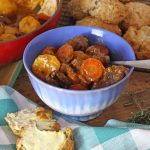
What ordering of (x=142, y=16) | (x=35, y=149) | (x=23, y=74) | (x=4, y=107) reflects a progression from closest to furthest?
1. (x=35, y=149)
2. (x=4, y=107)
3. (x=23, y=74)
4. (x=142, y=16)

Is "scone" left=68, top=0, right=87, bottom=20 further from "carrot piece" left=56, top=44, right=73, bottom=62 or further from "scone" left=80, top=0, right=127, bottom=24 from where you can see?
"carrot piece" left=56, top=44, right=73, bottom=62

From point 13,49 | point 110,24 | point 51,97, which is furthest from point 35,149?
point 110,24

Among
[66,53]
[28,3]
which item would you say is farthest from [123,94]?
[28,3]

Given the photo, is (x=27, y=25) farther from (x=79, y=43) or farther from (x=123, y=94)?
(x=123, y=94)

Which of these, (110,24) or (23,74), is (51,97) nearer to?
(23,74)

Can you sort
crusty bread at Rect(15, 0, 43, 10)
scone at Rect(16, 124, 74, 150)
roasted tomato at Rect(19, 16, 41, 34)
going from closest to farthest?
scone at Rect(16, 124, 74, 150)
roasted tomato at Rect(19, 16, 41, 34)
crusty bread at Rect(15, 0, 43, 10)

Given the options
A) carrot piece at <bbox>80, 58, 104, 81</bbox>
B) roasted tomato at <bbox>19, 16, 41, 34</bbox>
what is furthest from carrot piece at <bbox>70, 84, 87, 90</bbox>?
roasted tomato at <bbox>19, 16, 41, 34</bbox>
